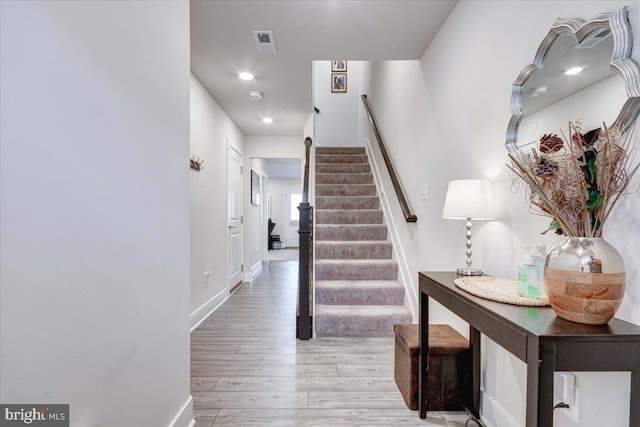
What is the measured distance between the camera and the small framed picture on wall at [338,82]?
21.0ft

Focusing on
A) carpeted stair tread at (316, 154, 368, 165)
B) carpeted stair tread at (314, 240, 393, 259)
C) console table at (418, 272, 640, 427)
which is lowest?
carpeted stair tread at (314, 240, 393, 259)

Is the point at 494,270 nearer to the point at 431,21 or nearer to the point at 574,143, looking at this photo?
the point at 574,143

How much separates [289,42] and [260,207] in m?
4.52

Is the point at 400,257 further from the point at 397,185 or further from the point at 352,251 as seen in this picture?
the point at 397,185

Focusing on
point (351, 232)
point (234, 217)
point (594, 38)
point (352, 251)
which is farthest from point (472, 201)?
point (234, 217)

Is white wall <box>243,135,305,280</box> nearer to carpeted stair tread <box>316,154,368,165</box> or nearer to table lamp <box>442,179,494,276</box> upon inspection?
carpeted stair tread <box>316,154,368,165</box>

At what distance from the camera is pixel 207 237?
11.3ft

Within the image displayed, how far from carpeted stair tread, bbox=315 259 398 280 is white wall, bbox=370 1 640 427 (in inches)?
21.0

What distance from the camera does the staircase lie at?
2781mm

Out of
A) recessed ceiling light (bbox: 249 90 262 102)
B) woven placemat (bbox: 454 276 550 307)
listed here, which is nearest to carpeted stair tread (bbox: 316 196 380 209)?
recessed ceiling light (bbox: 249 90 262 102)

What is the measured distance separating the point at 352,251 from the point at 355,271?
30 cm

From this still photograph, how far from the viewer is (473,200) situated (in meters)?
1.55

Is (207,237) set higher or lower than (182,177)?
lower

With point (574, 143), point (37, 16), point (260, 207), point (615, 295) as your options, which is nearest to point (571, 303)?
point (615, 295)
